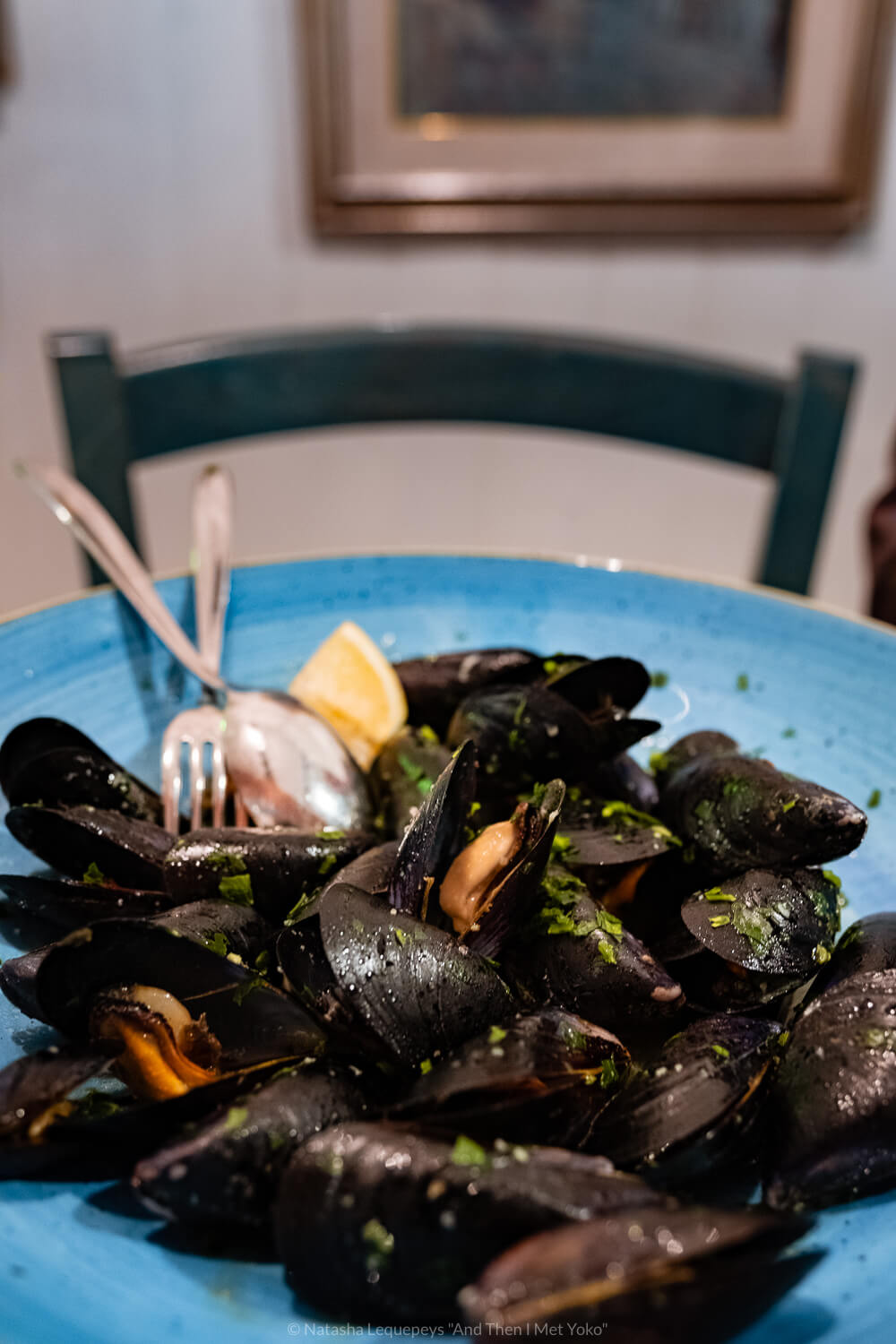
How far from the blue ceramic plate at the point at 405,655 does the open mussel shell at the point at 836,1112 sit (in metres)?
0.02

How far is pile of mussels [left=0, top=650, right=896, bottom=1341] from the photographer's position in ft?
1.24

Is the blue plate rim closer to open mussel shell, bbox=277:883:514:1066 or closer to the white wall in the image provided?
open mussel shell, bbox=277:883:514:1066

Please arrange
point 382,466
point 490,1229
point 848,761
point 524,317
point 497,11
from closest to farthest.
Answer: point 490,1229 < point 848,761 < point 497,11 < point 524,317 < point 382,466

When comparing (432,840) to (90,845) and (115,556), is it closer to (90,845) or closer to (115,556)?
(90,845)

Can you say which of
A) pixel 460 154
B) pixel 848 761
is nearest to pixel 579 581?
pixel 848 761

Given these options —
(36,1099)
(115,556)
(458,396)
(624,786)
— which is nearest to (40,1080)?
(36,1099)

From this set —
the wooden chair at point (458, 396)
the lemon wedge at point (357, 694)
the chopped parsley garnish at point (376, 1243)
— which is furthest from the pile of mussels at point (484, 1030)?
the wooden chair at point (458, 396)

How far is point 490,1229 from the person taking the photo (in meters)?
0.38

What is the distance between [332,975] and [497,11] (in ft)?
6.30

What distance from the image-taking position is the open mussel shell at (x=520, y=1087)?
0.44m

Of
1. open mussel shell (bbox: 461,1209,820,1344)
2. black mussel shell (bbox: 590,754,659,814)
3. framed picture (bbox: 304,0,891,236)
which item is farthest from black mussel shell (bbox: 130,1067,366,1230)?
framed picture (bbox: 304,0,891,236)

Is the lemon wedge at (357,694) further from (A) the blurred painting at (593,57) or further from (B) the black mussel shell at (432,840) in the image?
(A) the blurred painting at (593,57)

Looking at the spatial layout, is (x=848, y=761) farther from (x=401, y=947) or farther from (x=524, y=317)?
(x=524, y=317)

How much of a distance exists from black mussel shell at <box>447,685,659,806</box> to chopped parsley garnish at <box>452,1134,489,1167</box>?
1.10 ft
